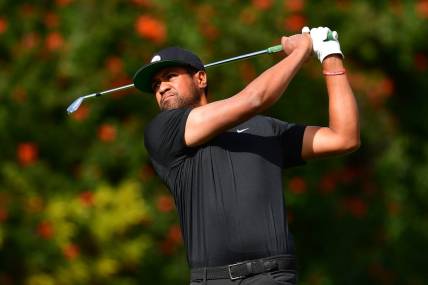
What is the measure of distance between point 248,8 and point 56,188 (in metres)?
2.45

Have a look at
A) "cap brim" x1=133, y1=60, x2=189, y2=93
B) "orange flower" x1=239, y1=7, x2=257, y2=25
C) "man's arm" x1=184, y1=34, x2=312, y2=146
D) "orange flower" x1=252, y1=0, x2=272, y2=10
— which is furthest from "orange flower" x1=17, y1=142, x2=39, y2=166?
"man's arm" x1=184, y1=34, x2=312, y2=146

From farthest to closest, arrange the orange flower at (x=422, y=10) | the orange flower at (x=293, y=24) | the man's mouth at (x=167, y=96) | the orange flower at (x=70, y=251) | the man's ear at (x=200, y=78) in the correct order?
the orange flower at (x=422, y=10) → the orange flower at (x=293, y=24) → the orange flower at (x=70, y=251) → the man's ear at (x=200, y=78) → the man's mouth at (x=167, y=96)

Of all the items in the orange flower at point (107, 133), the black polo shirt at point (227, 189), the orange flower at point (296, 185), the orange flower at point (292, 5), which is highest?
the orange flower at point (292, 5)

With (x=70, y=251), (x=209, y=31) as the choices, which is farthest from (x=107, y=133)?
(x=209, y=31)

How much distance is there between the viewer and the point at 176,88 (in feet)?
18.9

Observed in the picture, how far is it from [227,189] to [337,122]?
0.65 meters

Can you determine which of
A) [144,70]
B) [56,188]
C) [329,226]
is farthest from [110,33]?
[144,70]

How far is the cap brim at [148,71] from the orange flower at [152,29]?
512 centimetres

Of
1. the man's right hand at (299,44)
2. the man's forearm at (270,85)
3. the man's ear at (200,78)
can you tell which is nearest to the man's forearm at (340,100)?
the man's right hand at (299,44)

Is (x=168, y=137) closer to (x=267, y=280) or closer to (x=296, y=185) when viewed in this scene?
(x=267, y=280)

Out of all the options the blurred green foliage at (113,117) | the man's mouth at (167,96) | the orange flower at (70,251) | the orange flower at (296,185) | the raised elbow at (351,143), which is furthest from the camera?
the orange flower at (296,185)

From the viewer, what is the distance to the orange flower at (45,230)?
35.3ft

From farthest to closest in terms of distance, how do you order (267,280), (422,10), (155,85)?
(422,10), (155,85), (267,280)

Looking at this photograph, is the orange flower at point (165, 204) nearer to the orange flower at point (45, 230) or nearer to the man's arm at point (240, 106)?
the orange flower at point (45, 230)
